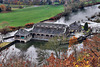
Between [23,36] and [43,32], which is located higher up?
[43,32]

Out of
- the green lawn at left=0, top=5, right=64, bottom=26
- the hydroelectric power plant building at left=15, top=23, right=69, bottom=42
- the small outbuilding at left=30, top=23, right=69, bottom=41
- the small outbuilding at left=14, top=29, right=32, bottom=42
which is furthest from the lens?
the green lawn at left=0, top=5, right=64, bottom=26

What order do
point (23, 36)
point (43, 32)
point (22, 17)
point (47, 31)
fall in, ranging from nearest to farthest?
point (23, 36)
point (43, 32)
point (47, 31)
point (22, 17)

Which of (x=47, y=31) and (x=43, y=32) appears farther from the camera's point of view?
(x=47, y=31)

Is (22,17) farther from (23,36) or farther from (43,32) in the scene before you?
(43,32)

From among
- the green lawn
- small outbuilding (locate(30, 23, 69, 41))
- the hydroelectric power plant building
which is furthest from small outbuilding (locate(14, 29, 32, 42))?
the green lawn

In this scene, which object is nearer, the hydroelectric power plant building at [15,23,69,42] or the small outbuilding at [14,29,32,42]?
the small outbuilding at [14,29,32,42]

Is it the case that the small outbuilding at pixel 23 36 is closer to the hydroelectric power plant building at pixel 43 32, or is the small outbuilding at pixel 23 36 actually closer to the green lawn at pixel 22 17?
the hydroelectric power plant building at pixel 43 32

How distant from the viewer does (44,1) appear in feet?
443

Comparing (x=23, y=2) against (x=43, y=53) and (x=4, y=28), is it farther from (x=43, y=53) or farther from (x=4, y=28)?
(x=43, y=53)

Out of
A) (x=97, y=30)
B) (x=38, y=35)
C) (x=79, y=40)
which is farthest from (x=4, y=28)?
(x=97, y=30)

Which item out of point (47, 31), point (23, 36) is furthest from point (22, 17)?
point (47, 31)

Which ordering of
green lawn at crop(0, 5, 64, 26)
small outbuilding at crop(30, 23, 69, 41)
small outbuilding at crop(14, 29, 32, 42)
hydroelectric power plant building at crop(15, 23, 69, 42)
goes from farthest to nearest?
1. green lawn at crop(0, 5, 64, 26)
2. small outbuilding at crop(30, 23, 69, 41)
3. hydroelectric power plant building at crop(15, 23, 69, 42)
4. small outbuilding at crop(14, 29, 32, 42)

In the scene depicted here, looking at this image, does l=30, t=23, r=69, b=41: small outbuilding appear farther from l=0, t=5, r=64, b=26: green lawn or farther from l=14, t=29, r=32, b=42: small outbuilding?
l=0, t=5, r=64, b=26: green lawn

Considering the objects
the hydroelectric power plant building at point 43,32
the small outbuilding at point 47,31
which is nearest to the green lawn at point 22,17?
the hydroelectric power plant building at point 43,32
